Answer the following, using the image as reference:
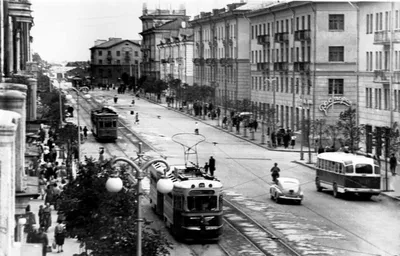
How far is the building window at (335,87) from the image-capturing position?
68.9m

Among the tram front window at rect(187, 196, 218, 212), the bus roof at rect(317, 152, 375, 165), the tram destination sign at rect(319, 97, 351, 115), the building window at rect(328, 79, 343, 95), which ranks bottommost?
the tram front window at rect(187, 196, 218, 212)

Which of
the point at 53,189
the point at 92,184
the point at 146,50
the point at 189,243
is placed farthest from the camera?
the point at 146,50

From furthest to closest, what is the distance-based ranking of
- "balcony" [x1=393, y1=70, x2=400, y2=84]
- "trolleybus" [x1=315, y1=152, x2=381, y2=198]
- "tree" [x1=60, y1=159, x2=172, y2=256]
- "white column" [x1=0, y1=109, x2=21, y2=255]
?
"balcony" [x1=393, y1=70, x2=400, y2=84] → "trolleybus" [x1=315, y1=152, x2=381, y2=198] → "tree" [x1=60, y1=159, x2=172, y2=256] → "white column" [x1=0, y1=109, x2=21, y2=255]

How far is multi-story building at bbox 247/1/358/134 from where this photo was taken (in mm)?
68438

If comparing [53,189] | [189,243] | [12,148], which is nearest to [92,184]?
[189,243]

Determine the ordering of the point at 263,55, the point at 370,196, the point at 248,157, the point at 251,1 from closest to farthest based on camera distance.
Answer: the point at 370,196 → the point at 248,157 → the point at 263,55 → the point at 251,1

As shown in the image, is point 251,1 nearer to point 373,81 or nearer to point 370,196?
point 373,81

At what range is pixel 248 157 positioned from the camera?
5766cm

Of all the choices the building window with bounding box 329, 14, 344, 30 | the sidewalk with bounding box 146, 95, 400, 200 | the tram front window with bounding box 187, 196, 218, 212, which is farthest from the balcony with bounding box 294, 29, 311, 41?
the tram front window with bounding box 187, 196, 218, 212

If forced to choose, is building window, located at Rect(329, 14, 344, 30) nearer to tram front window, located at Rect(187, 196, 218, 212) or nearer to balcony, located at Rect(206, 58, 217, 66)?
balcony, located at Rect(206, 58, 217, 66)

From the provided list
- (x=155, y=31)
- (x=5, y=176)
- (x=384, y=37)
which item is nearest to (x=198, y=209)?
(x=5, y=176)

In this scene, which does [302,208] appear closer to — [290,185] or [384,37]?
[290,185]

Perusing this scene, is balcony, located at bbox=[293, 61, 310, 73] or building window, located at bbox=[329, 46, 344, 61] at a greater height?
building window, located at bbox=[329, 46, 344, 61]

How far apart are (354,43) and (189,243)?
1559 inches
